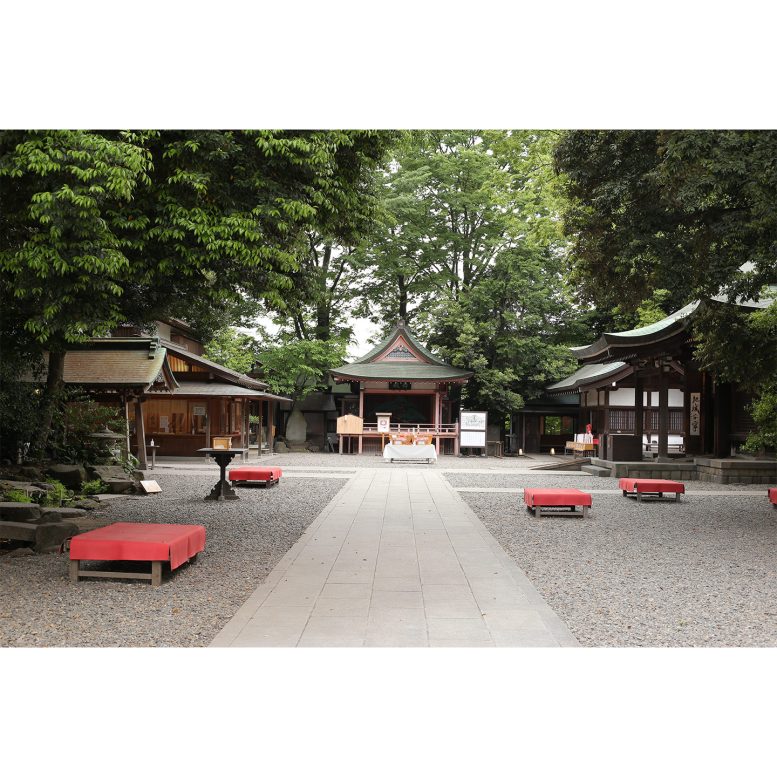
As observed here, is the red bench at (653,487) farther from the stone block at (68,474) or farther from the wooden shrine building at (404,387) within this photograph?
the wooden shrine building at (404,387)

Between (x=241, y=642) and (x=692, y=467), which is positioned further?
(x=692, y=467)

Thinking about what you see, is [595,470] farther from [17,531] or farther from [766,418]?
[17,531]

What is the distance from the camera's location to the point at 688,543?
8633mm

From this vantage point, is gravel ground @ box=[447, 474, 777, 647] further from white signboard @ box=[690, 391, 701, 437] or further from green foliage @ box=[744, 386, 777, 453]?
white signboard @ box=[690, 391, 701, 437]

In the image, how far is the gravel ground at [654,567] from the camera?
196 inches

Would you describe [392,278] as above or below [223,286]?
above

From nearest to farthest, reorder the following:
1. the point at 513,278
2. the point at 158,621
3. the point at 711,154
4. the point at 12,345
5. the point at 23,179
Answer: the point at 158,621 → the point at 23,179 → the point at 711,154 → the point at 12,345 → the point at 513,278

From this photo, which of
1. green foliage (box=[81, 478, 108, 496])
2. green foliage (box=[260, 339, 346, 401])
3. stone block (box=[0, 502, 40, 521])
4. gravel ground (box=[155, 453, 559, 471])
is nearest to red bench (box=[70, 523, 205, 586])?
stone block (box=[0, 502, 40, 521])


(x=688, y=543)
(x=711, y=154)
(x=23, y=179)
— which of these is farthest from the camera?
(x=688, y=543)

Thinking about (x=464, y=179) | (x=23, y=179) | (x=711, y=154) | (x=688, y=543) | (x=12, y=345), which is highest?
(x=464, y=179)

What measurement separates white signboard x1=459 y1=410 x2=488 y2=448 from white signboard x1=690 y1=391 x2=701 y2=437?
339 inches

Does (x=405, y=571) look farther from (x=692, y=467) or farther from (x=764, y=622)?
(x=692, y=467)
